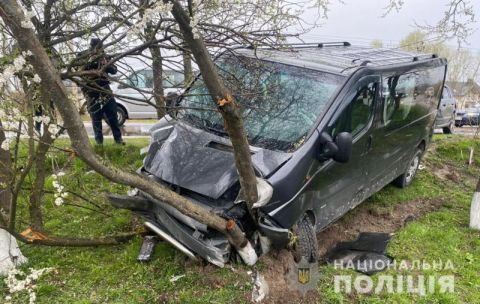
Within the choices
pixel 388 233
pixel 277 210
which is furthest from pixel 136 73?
pixel 388 233

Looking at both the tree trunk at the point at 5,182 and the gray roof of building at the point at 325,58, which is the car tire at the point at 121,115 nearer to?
the gray roof of building at the point at 325,58

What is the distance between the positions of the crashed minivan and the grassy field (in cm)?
27

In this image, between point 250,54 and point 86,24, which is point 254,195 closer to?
point 250,54

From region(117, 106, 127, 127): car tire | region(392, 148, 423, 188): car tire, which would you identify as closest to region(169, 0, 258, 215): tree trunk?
region(392, 148, 423, 188): car tire

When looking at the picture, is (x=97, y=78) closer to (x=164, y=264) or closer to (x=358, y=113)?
(x=164, y=264)

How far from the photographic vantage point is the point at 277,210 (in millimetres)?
3479

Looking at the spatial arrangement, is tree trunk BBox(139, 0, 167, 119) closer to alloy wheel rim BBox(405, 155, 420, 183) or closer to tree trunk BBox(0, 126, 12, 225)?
tree trunk BBox(0, 126, 12, 225)

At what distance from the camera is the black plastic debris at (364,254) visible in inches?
159

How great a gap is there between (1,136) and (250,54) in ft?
8.47

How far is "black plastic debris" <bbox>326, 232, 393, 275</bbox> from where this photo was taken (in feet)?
13.2

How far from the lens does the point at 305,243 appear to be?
3834mm

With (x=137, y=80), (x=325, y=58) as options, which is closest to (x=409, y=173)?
(x=325, y=58)

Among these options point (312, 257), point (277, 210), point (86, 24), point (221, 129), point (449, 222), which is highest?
point (86, 24)

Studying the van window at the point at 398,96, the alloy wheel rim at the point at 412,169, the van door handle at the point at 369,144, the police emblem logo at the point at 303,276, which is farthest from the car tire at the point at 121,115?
the police emblem logo at the point at 303,276
